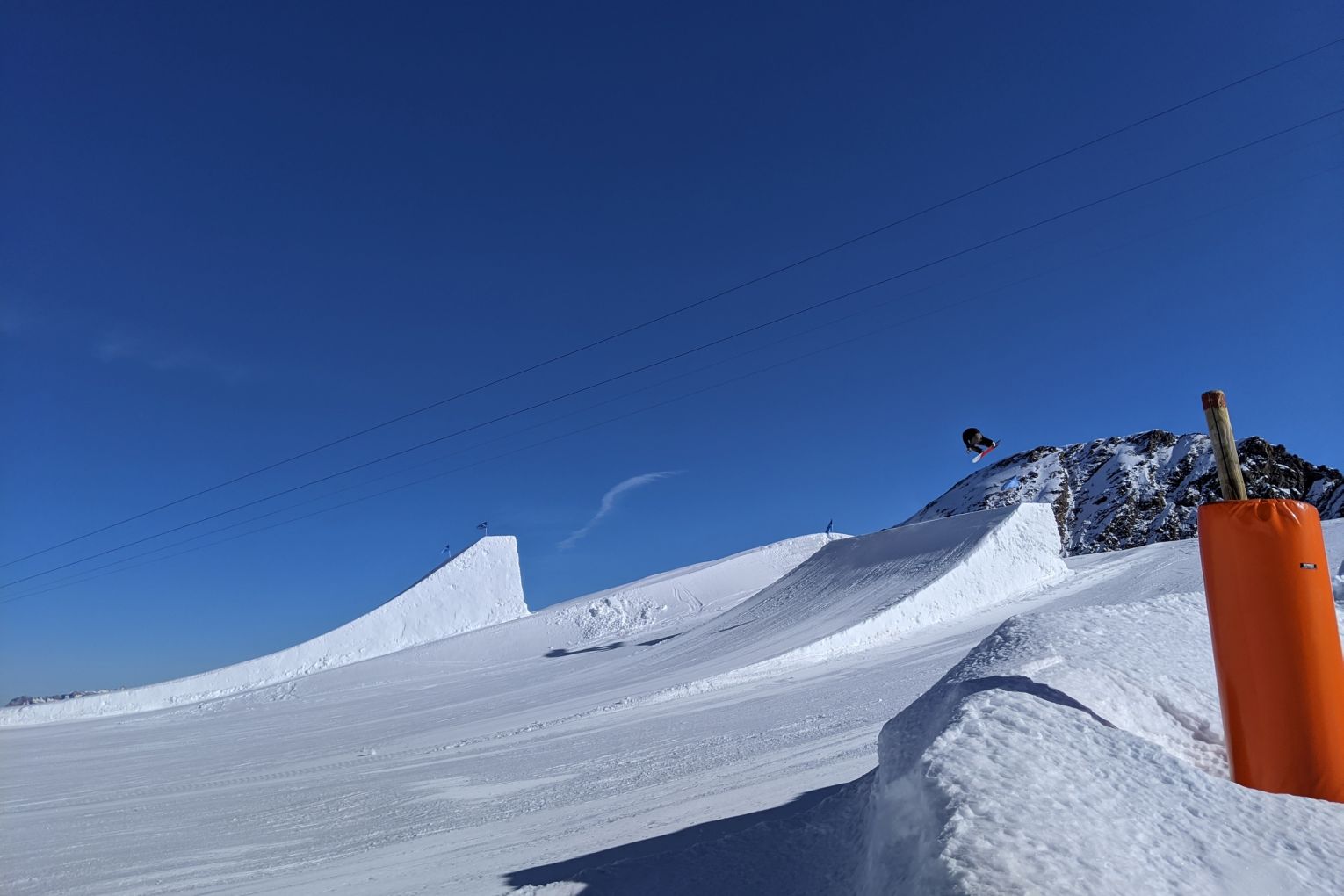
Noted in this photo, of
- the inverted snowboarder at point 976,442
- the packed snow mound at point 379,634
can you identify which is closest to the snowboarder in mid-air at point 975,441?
the inverted snowboarder at point 976,442

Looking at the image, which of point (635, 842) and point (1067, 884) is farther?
point (635, 842)

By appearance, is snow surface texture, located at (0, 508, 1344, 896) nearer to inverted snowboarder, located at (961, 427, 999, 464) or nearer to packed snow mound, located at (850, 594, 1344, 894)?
packed snow mound, located at (850, 594, 1344, 894)

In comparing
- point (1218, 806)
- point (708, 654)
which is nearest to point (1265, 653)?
point (1218, 806)

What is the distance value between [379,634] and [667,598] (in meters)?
10.0

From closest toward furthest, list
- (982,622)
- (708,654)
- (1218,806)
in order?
1. (1218,806)
2. (982,622)
3. (708,654)

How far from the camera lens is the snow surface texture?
74.9 inches

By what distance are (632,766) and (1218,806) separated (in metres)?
5.42

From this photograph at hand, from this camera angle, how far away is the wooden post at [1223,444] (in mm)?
2609

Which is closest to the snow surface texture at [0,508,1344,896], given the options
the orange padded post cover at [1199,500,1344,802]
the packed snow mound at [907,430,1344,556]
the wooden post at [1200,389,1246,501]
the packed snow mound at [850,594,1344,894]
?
the packed snow mound at [850,594,1344,894]

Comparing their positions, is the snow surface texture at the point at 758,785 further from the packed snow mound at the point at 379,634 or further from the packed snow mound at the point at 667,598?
the packed snow mound at the point at 667,598

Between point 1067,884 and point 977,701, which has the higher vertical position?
point 977,701

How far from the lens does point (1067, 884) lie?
166cm

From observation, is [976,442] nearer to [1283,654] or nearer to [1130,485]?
[1283,654]

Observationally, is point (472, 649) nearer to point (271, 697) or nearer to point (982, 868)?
point (271, 697)
